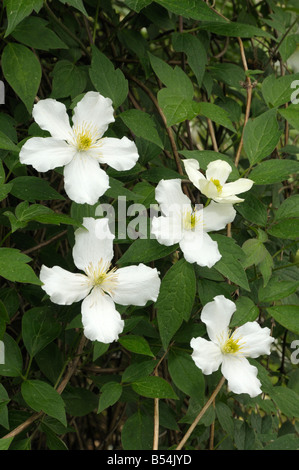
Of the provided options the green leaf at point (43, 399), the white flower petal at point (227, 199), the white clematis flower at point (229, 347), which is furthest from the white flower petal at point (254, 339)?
the green leaf at point (43, 399)

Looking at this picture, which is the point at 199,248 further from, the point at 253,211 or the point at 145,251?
the point at 253,211

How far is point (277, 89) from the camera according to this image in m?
1.13

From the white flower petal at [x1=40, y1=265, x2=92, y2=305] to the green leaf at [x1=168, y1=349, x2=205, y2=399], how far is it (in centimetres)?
23

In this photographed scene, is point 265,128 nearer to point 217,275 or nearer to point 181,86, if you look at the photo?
point 181,86

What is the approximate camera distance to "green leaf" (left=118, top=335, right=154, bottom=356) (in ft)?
3.15

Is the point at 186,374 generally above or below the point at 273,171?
below

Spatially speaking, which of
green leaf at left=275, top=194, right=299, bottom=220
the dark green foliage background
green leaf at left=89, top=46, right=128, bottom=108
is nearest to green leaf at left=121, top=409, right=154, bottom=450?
the dark green foliage background

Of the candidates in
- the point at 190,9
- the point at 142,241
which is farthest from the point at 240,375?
the point at 190,9

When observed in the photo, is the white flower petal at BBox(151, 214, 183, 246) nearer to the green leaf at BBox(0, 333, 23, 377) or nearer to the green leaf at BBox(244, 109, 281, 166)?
the green leaf at BBox(244, 109, 281, 166)

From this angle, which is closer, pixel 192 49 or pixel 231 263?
pixel 231 263

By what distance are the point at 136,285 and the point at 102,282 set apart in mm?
52

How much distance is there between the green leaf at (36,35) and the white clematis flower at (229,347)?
532 millimetres

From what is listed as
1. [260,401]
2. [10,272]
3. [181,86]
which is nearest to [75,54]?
[181,86]

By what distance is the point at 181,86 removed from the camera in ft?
3.47
